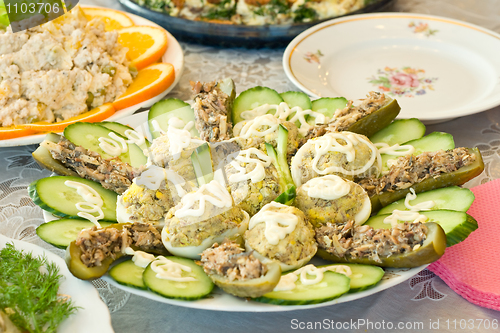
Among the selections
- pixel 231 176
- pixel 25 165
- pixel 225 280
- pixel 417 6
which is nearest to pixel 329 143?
pixel 231 176

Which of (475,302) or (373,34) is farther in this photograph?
(373,34)

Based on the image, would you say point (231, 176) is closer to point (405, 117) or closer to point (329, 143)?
point (329, 143)

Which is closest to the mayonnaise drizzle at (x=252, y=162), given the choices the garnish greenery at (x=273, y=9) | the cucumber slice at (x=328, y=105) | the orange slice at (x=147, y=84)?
the cucumber slice at (x=328, y=105)

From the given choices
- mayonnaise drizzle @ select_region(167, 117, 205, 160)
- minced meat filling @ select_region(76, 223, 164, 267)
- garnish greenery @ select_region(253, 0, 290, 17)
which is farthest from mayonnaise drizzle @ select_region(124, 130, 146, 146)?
garnish greenery @ select_region(253, 0, 290, 17)

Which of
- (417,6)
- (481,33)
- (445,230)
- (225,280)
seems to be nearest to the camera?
(225,280)

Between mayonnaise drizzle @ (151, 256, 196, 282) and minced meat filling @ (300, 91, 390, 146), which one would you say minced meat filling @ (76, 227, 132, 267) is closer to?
mayonnaise drizzle @ (151, 256, 196, 282)

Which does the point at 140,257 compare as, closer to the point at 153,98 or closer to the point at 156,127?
the point at 156,127

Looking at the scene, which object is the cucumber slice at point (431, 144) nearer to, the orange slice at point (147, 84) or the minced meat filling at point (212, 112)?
the minced meat filling at point (212, 112)

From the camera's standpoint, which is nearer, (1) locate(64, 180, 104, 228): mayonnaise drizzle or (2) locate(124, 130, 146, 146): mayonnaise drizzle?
(1) locate(64, 180, 104, 228): mayonnaise drizzle
